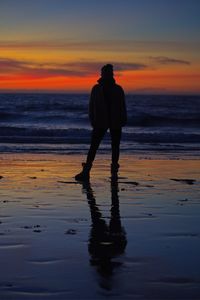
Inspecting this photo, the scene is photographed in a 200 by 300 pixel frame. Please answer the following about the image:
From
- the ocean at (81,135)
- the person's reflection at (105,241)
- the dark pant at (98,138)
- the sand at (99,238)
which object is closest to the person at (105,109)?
the dark pant at (98,138)

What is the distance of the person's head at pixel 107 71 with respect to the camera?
948 cm

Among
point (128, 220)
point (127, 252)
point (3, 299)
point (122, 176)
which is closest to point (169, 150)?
point (122, 176)

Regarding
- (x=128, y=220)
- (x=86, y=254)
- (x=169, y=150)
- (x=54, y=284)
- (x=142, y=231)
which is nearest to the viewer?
(x=54, y=284)

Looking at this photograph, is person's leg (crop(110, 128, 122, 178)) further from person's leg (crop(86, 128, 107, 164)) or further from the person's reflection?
the person's reflection

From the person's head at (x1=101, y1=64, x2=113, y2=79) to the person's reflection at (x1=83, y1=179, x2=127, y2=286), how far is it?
3.16 metres

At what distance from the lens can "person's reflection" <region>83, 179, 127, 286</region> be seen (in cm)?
424

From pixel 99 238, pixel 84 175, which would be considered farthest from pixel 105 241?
pixel 84 175

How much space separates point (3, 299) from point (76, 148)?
559 inches

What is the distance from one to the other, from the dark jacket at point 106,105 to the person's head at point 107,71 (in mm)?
148

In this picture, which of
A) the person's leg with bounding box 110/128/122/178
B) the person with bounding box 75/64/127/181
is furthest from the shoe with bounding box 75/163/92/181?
the person's leg with bounding box 110/128/122/178

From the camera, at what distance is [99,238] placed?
514 centimetres

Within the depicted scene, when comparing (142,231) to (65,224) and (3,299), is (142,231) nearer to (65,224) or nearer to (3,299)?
(65,224)

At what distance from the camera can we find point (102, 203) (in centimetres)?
718

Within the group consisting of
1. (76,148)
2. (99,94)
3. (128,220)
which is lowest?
(76,148)
